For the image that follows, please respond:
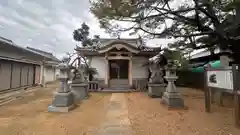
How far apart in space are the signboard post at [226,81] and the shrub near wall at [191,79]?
7.83 m

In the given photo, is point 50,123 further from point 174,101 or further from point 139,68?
point 139,68

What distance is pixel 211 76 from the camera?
5.30 meters

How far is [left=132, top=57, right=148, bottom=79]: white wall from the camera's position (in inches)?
496

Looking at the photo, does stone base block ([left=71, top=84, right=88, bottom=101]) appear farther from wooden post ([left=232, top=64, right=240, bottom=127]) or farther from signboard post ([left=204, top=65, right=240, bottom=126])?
wooden post ([left=232, top=64, right=240, bottom=127])

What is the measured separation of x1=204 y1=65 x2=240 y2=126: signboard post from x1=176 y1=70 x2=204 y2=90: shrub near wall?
25.7 ft

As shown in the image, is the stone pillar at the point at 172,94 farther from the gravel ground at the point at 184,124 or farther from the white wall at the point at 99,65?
the white wall at the point at 99,65

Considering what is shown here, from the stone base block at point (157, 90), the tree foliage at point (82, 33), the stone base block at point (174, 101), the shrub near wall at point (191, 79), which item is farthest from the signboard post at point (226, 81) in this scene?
the tree foliage at point (82, 33)

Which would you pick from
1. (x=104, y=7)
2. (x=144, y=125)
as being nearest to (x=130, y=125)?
(x=144, y=125)

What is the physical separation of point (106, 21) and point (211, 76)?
16.3ft

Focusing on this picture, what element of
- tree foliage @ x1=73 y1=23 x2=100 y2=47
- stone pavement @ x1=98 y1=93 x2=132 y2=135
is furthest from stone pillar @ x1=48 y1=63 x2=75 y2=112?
tree foliage @ x1=73 y1=23 x2=100 y2=47

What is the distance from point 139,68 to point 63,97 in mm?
7980

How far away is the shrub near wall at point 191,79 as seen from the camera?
13.3m

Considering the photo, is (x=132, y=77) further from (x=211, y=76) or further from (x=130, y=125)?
(x=130, y=125)

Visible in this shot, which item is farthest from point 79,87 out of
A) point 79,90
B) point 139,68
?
point 139,68
